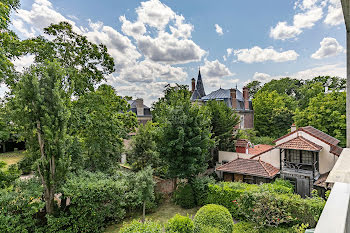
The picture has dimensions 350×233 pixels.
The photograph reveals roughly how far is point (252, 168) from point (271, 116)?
19121 mm

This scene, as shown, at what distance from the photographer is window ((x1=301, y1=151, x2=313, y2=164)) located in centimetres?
1234

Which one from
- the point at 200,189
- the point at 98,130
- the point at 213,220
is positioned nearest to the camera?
the point at 213,220

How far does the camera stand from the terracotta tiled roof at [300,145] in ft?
38.0

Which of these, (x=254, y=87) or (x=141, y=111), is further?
(x=254, y=87)

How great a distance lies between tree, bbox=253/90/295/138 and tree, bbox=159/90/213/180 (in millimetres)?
20791

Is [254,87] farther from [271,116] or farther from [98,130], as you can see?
[98,130]

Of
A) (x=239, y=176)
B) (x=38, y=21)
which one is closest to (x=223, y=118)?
(x=239, y=176)

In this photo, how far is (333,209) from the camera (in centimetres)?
93

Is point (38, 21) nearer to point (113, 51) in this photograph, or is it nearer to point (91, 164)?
point (113, 51)


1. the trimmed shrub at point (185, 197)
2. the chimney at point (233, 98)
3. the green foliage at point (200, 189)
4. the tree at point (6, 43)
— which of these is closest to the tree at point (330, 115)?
the chimney at point (233, 98)

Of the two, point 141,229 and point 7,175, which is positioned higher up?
point 7,175

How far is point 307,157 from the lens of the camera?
12461 millimetres

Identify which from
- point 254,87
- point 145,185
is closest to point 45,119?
point 145,185

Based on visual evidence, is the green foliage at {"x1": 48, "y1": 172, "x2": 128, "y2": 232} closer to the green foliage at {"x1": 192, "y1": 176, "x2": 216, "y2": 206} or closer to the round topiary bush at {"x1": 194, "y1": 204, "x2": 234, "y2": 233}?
the round topiary bush at {"x1": 194, "y1": 204, "x2": 234, "y2": 233}
